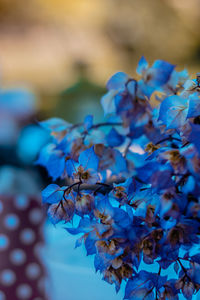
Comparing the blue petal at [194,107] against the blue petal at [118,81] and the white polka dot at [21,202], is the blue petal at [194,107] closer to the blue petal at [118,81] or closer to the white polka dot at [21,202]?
the blue petal at [118,81]

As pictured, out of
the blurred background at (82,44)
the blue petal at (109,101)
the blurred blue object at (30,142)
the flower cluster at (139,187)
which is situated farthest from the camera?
the blurred background at (82,44)

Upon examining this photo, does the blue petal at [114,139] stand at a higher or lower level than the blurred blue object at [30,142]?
higher

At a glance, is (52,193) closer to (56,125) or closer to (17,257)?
(56,125)

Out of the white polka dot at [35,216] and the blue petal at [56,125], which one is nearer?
the blue petal at [56,125]

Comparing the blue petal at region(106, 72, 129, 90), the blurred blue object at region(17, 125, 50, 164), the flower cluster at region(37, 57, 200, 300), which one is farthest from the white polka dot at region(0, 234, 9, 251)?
the blurred blue object at region(17, 125, 50, 164)

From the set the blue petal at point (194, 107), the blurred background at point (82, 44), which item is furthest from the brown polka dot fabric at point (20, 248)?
the blurred background at point (82, 44)

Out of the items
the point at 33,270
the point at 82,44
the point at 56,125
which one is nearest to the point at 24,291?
the point at 33,270

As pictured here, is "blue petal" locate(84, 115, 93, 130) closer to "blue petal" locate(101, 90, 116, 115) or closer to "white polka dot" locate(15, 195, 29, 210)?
"blue petal" locate(101, 90, 116, 115)
